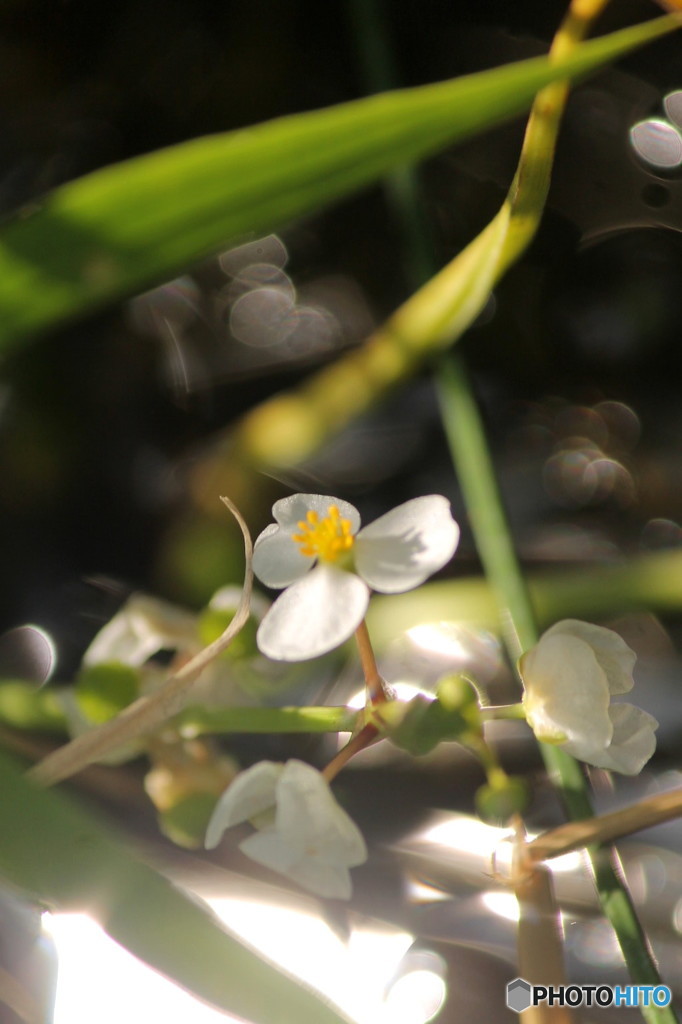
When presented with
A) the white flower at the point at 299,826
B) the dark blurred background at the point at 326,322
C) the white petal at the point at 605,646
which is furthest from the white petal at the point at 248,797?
the dark blurred background at the point at 326,322

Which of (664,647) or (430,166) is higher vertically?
(430,166)

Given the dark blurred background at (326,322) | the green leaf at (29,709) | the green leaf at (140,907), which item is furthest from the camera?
the dark blurred background at (326,322)

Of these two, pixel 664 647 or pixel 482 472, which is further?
pixel 664 647

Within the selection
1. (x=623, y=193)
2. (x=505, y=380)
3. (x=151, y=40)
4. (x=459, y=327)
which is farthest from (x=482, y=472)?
(x=151, y=40)

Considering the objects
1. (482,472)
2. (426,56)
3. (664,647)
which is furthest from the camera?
(426,56)

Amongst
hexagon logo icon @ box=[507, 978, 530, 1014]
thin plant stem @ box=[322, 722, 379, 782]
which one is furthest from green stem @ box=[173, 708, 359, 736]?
hexagon logo icon @ box=[507, 978, 530, 1014]

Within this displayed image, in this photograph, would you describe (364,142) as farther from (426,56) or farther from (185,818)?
(426,56)

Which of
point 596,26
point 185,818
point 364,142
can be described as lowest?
point 185,818

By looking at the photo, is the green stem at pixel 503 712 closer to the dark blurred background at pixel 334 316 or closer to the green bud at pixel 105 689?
the green bud at pixel 105 689
